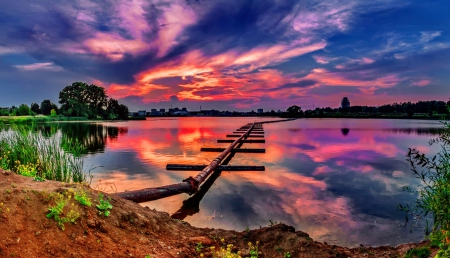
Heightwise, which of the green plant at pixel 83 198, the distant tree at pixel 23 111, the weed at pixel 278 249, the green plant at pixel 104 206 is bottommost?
the weed at pixel 278 249

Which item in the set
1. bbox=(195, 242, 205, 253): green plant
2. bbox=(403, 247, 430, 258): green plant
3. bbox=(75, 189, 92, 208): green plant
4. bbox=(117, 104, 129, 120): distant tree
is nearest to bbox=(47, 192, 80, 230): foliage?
bbox=(75, 189, 92, 208): green plant

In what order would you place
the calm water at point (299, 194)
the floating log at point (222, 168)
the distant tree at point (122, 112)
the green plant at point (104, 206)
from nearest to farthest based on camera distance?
1. the green plant at point (104, 206)
2. the calm water at point (299, 194)
3. the floating log at point (222, 168)
4. the distant tree at point (122, 112)

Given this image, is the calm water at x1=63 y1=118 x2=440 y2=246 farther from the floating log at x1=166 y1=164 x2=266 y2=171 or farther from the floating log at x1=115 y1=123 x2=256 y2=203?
the floating log at x1=115 y1=123 x2=256 y2=203

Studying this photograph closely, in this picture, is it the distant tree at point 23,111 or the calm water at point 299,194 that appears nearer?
the calm water at point 299,194

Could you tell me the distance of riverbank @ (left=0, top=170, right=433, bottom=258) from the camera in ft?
13.0

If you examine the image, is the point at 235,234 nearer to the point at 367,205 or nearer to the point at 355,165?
the point at 367,205

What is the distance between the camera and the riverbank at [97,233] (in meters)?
3.97

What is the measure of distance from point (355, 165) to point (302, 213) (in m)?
11.1

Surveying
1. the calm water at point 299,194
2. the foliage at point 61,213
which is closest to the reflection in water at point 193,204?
the calm water at point 299,194

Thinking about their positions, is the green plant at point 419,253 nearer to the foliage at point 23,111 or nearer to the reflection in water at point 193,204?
the reflection in water at point 193,204

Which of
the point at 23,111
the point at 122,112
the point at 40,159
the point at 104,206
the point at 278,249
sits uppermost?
the point at 122,112

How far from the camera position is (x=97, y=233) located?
177 inches

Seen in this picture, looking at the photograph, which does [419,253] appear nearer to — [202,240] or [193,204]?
[202,240]

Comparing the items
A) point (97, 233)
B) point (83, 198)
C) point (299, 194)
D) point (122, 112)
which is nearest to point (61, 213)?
point (83, 198)
